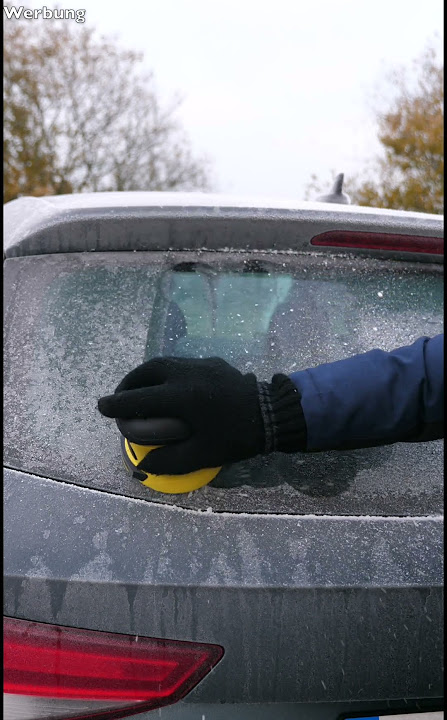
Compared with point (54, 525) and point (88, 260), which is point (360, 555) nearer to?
point (54, 525)

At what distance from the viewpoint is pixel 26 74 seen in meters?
22.1

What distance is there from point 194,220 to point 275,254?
0.65 ft

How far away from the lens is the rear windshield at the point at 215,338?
1.37 m

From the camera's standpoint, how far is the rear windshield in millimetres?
1372

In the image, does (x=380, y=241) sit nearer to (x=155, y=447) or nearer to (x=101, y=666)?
(x=155, y=447)

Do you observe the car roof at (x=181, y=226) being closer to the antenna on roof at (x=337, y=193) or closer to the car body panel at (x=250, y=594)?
the car body panel at (x=250, y=594)

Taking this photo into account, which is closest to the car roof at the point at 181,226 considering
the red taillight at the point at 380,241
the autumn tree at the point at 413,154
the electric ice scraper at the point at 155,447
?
the red taillight at the point at 380,241

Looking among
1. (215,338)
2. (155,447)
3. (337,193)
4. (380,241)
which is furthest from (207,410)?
(337,193)

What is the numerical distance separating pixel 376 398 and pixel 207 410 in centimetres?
37

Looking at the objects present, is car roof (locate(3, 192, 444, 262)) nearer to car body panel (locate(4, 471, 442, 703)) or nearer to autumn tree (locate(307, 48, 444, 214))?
car body panel (locate(4, 471, 442, 703))

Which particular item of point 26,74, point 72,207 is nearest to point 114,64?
point 26,74

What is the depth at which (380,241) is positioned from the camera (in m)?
1.64

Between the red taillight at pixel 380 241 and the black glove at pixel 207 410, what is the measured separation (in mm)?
422

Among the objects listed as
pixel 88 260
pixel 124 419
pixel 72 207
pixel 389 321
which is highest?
pixel 72 207
